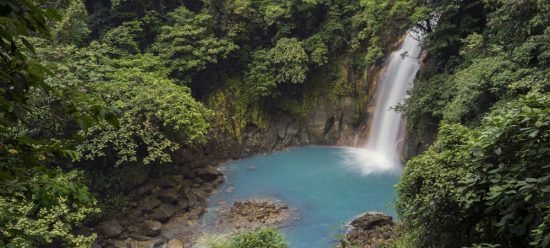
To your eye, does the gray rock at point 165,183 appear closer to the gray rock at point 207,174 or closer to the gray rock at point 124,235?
the gray rock at point 207,174

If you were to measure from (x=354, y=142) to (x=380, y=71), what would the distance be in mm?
3932

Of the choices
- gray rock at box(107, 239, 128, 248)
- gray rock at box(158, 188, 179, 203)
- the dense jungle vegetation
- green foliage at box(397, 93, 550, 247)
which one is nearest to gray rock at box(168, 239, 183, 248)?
gray rock at box(107, 239, 128, 248)

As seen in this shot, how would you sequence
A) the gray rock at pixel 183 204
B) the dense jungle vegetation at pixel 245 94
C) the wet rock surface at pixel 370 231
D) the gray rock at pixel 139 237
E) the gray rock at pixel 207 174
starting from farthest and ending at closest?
the gray rock at pixel 207 174, the gray rock at pixel 183 204, the gray rock at pixel 139 237, the wet rock surface at pixel 370 231, the dense jungle vegetation at pixel 245 94

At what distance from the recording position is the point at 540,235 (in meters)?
3.48

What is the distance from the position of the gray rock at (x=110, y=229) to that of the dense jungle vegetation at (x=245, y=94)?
0.42 metres

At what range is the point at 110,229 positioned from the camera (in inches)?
517

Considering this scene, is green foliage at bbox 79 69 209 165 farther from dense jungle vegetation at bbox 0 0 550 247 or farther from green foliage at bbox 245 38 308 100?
green foliage at bbox 245 38 308 100

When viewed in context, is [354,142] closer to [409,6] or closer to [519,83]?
[409,6]

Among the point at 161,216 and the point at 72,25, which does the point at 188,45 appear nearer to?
the point at 72,25

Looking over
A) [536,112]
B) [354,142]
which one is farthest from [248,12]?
[536,112]

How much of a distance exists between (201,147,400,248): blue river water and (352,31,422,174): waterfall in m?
0.55

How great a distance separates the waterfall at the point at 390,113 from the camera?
1798cm

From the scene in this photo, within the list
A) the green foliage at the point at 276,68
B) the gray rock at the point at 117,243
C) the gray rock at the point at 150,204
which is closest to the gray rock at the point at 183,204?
the gray rock at the point at 150,204

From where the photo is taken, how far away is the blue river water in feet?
43.2
